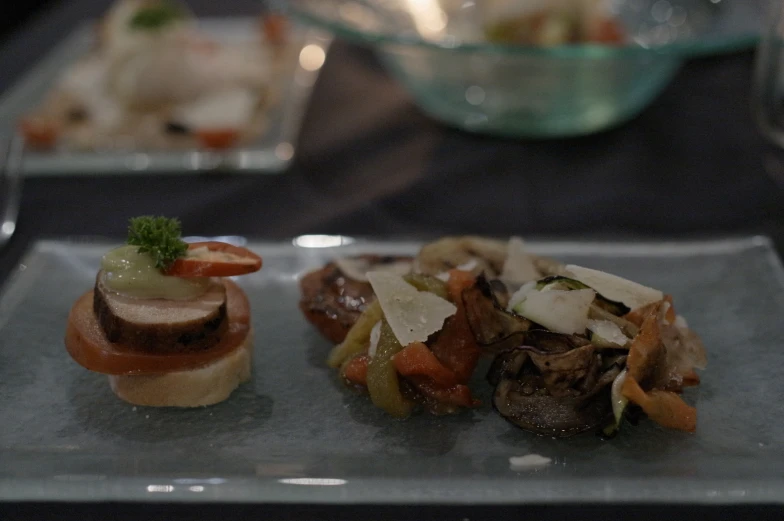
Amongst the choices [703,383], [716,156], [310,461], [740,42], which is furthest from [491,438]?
[716,156]

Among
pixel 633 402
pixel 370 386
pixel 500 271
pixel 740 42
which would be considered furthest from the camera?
pixel 740 42

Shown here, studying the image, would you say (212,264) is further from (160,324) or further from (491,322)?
(491,322)

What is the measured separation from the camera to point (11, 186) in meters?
3.14

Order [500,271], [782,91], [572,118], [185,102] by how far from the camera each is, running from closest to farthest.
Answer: [500,271], [572,118], [782,91], [185,102]

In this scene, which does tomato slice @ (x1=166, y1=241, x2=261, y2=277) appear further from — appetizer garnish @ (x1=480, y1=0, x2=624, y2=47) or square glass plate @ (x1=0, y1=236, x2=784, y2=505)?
appetizer garnish @ (x1=480, y1=0, x2=624, y2=47)

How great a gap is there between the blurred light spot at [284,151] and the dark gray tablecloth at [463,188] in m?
0.06

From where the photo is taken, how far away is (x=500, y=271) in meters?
2.03

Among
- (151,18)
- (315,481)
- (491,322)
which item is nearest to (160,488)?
(315,481)

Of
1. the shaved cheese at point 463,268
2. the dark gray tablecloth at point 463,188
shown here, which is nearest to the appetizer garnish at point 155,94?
the dark gray tablecloth at point 463,188

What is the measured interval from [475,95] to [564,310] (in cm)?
174

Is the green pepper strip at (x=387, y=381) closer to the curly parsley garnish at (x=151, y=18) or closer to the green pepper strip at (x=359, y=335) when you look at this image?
the green pepper strip at (x=359, y=335)

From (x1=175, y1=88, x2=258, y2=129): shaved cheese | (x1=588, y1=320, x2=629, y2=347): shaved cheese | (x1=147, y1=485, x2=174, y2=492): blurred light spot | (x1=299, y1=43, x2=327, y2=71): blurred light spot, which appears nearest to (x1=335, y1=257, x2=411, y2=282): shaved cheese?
(x1=588, y1=320, x2=629, y2=347): shaved cheese

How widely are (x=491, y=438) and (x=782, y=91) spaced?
261 centimetres

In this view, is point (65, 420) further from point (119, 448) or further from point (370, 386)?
point (370, 386)
